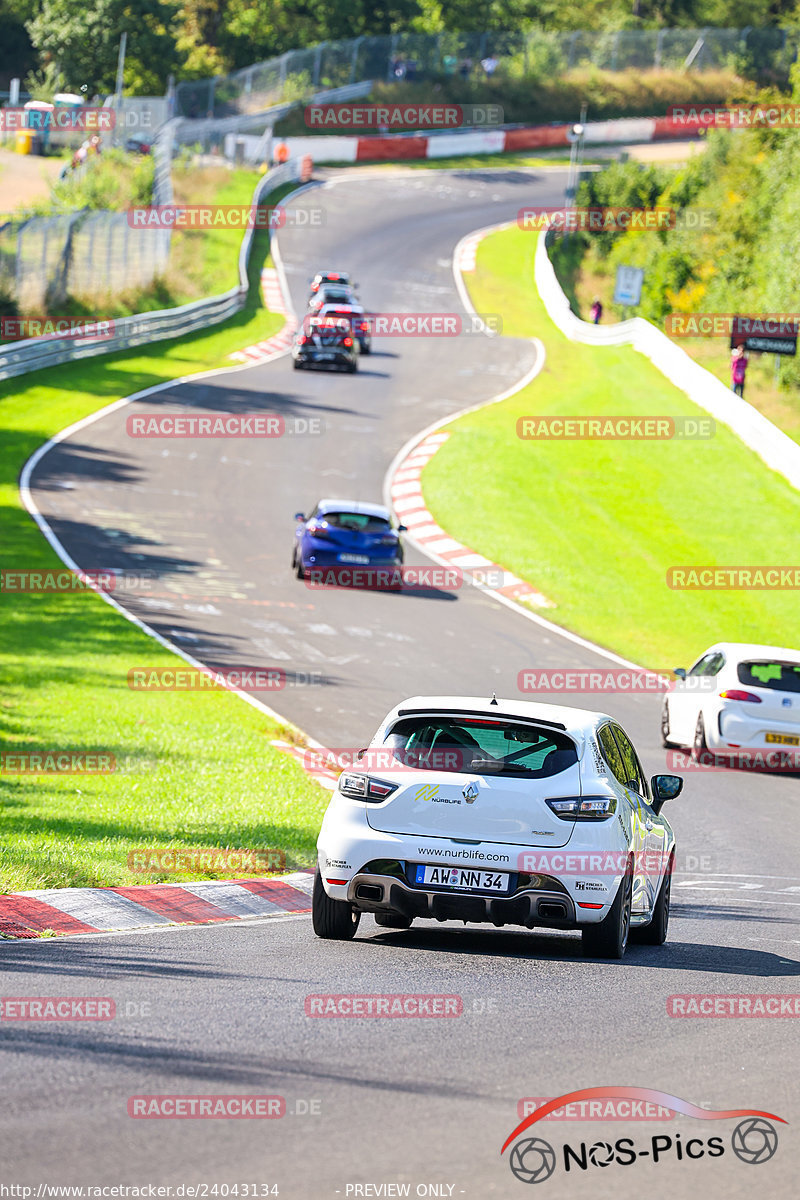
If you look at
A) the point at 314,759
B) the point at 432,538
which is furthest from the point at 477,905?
the point at 432,538

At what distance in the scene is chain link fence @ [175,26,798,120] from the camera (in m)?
78.4

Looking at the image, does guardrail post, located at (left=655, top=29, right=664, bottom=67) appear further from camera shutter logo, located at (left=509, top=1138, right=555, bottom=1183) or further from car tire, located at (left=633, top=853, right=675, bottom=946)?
camera shutter logo, located at (left=509, top=1138, right=555, bottom=1183)

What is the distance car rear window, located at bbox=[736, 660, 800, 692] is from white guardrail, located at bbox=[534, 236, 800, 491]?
19.6m

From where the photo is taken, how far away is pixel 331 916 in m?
9.58

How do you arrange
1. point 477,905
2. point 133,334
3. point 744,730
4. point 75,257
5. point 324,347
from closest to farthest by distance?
point 477,905 < point 744,730 < point 324,347 < point 75,257 < point 133,334

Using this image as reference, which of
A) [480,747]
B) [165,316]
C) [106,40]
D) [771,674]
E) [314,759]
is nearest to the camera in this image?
[480,747]

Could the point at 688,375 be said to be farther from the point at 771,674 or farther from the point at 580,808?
the point at 580,808

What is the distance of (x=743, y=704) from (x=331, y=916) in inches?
447

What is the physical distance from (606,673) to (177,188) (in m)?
44.9

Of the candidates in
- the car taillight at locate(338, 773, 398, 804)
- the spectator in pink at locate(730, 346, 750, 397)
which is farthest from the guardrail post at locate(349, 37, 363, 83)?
the car taillight at locate(338, 773, 398, 804)

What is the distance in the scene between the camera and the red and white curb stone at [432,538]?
99.4 ft

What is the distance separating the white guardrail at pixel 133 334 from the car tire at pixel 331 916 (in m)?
33.1

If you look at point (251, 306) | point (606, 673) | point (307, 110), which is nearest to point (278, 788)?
point (606, 673)

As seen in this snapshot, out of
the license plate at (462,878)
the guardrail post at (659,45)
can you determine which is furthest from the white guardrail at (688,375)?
the guardrail post at (659,45)
